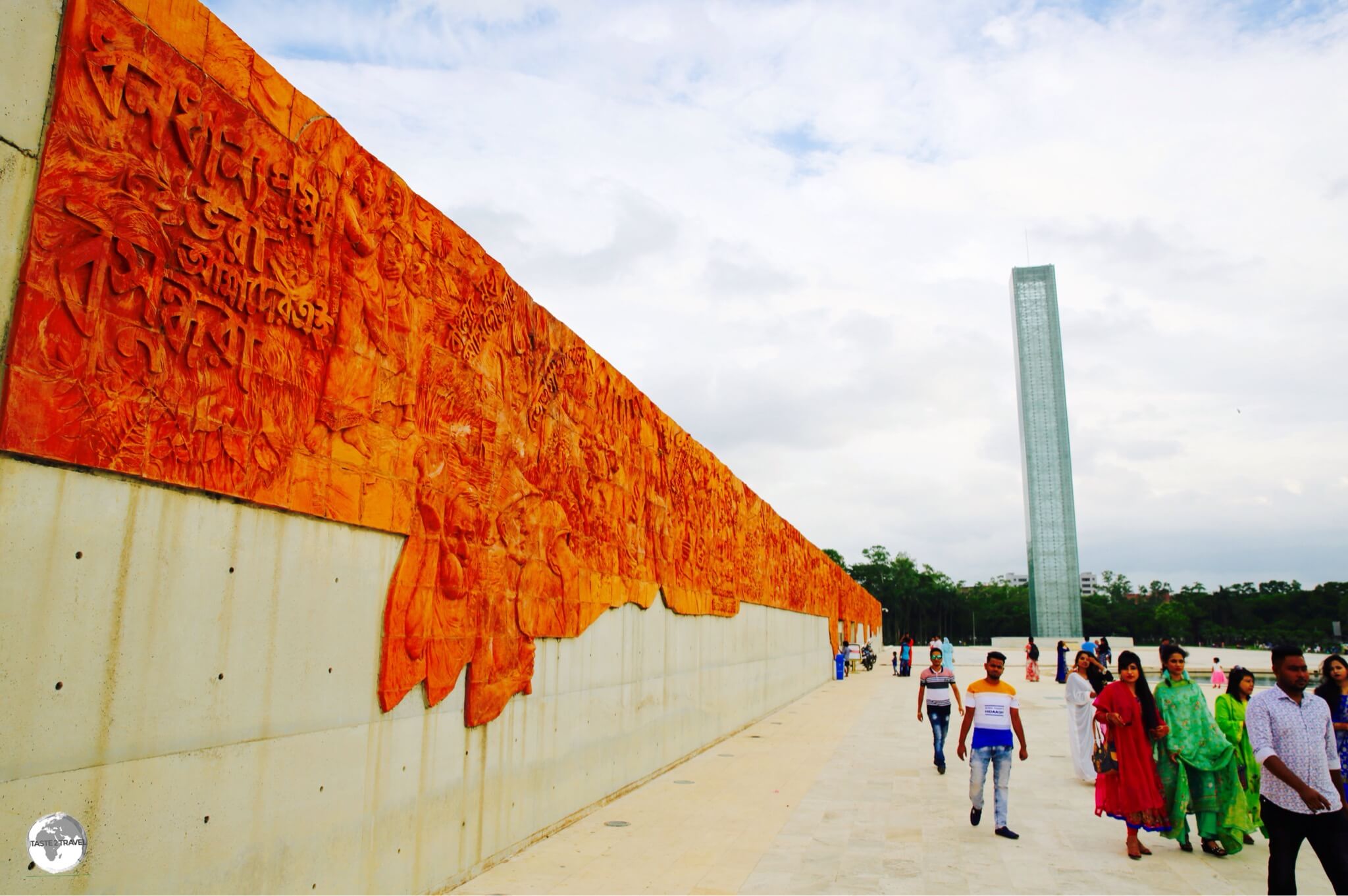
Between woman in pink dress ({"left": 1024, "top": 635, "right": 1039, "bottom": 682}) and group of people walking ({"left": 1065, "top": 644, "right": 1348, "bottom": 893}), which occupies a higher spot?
group of people walking ({"left": 1065, "top": 644, "right": 1348, "bottom": 893})

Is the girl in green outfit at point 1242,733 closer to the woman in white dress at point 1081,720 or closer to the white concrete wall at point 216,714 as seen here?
the woman in white dress at point 1081,720

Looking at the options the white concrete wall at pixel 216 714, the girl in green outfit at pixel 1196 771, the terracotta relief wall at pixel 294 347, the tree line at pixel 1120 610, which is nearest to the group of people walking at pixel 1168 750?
the girl in green outfit at pixel 1196 771

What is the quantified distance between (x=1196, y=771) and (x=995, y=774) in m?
1.34

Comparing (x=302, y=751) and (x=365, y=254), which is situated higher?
(x=365, y=254)

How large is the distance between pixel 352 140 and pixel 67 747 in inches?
119

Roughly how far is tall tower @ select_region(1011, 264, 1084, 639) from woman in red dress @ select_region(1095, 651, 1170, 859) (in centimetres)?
4385

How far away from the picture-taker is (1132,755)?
576cm

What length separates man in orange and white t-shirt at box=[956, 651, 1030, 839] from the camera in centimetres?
612

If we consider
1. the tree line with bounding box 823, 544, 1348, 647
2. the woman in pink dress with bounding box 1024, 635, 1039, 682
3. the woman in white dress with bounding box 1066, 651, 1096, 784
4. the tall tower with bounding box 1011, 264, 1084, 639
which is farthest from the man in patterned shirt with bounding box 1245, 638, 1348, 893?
the tree line with bounding box 823, 544, 1348, 647

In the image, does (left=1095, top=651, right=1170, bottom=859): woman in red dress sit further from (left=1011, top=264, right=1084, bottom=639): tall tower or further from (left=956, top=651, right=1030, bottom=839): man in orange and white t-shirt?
(left=1011, top=264, right=1084, bottom=639): tall tower

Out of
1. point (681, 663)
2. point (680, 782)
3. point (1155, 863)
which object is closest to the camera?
point (1155, 863)

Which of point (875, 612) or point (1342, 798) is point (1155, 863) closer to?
point (1342, 798)

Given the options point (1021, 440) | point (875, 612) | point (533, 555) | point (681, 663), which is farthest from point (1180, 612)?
point (533, 555)

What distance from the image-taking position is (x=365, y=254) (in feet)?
14.0
